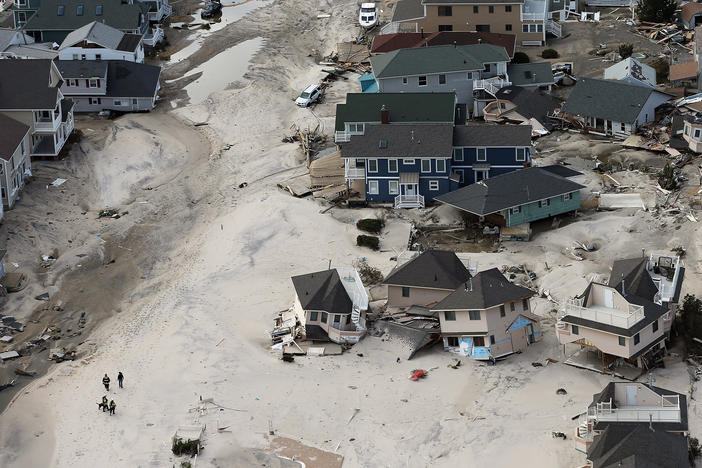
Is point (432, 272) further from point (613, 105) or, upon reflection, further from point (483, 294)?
point (613, 105)

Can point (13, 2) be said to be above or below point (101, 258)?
above

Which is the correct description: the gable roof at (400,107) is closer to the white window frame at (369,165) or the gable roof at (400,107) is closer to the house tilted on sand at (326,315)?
the white window frame at (369,165)

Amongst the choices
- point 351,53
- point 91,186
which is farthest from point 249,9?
point 91,186

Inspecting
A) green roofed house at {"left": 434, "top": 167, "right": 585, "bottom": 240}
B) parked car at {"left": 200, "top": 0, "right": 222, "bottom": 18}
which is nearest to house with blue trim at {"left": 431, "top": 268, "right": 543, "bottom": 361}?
green roofed house at {"left": 434, "top": 167, "right": 585, "bottom": 240}

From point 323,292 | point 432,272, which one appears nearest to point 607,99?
point 432,272

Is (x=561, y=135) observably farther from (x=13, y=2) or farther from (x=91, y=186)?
(x=13, y=2)

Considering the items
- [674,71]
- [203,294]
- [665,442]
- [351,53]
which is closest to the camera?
[665,442]
